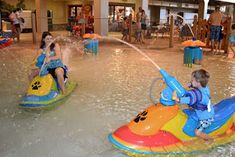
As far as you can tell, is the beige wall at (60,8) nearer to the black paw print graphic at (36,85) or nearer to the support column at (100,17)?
the support column at (100,17)

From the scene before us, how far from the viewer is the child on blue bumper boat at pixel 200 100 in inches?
118

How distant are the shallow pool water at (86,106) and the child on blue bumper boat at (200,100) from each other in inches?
14.0

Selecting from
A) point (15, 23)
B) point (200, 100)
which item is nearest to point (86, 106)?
point (200, 100)

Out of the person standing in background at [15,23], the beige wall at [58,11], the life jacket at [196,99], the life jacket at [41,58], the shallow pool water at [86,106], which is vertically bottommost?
the shallow pool water at [86,106]

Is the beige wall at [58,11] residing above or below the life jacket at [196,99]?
above

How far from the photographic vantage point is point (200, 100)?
9.90 ft

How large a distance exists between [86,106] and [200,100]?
219 centimetres

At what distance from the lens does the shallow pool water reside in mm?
3283

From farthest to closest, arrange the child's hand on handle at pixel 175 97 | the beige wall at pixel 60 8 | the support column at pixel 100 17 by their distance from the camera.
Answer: the beige wall at pixel 60 8
the support column at pixel 100 17
the child's hand on handle at pixel 175 97

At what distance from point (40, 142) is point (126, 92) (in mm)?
2420

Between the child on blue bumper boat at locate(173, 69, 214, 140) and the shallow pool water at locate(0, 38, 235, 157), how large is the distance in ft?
1.17

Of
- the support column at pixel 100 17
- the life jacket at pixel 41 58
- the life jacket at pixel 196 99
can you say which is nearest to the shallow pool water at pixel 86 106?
the life jacket at pixel 196 99

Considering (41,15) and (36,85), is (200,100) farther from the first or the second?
(41,15)

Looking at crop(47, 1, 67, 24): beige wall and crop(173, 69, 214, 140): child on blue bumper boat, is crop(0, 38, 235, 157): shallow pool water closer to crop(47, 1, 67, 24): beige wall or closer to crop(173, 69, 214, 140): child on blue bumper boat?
crop(173, 69, 214, 140): child on blue bumper boat
